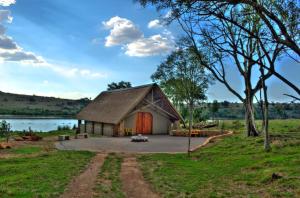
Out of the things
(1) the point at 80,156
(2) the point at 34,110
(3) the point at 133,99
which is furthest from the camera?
(2) the point at 34,110

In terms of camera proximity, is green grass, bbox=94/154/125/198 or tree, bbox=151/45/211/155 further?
tree, bbox=151/45/211/155

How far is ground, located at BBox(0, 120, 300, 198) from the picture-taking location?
10.6 metres

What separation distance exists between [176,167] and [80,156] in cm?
650

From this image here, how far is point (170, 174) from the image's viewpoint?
14273 millimetres

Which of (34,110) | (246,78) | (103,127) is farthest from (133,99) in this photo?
(34,110)

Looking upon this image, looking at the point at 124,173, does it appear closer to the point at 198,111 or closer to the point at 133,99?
the point at 133,99

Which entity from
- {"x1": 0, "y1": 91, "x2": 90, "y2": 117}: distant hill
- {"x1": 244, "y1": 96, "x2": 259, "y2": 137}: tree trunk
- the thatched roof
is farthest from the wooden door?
{"x1": 0, "y1": 91, "x2": 90, "y2": 117}: distant hill

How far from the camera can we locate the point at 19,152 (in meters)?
21.4

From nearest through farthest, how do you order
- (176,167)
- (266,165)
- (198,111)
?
(266,165), (176,167), (198,111)

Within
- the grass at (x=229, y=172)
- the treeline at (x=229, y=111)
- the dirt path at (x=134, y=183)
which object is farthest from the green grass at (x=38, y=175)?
the treeline at (x=229, y=111)

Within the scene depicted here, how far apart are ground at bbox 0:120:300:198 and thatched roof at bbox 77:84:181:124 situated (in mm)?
16444

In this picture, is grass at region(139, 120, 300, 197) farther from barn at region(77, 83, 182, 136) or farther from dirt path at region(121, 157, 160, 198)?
barn at region(77, 83, 182, 136)

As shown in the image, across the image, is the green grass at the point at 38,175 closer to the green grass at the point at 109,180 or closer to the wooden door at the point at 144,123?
the green grass at the point at 109,180

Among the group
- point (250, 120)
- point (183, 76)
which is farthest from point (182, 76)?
point (250, 120)
